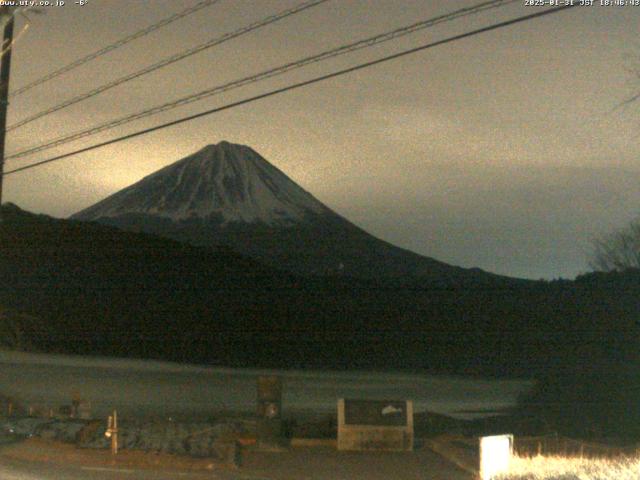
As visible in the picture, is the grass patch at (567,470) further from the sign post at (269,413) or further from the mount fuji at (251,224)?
the mount fuji at (251,224)

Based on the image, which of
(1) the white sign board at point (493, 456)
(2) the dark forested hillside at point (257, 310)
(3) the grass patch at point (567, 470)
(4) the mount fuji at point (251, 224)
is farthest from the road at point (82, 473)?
(4) the mount fuji at point (251, 224)

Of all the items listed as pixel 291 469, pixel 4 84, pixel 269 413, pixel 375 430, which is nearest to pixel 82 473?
pixel 291 469

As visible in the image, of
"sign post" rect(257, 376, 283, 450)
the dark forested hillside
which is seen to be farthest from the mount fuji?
"sign post" rect(257, 376, 283, 450)

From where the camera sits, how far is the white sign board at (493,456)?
1180cm

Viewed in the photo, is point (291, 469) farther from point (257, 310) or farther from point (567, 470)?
point (257, 310)

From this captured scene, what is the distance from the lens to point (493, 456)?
12133 millimetres

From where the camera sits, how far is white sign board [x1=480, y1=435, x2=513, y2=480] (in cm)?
1180

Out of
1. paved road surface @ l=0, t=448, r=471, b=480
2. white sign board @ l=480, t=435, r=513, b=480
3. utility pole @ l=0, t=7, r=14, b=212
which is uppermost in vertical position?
utility pole @ l=0, t=7, r=14, b=212

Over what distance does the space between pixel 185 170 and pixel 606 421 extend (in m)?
111

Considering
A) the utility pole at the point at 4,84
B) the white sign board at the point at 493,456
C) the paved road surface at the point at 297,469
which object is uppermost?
the utility pole at the point at 4,84

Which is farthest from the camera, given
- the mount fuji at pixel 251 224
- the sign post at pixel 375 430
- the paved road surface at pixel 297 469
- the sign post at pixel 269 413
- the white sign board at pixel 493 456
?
the mount fuji at pixel 251 224

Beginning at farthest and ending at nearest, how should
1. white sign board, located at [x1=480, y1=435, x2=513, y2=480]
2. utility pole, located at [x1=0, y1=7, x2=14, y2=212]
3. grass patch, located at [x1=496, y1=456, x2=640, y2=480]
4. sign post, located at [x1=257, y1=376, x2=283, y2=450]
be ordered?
sign post, located at [x1=257, y1=376, x2=283, y2=450] < utility pole, located at [x1=0, y1=7, x2=14, y2=212] < white sign board, located at [x1=480, y1=435, x2=513, y2=480] < grass patch, located at [x1=496, y1=456, x2=640, y2=480]

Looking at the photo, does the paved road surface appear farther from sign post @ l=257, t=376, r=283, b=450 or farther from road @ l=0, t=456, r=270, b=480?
sign post @ l=257, t=376, r=283, b=450

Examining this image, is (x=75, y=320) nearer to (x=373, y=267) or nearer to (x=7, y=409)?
(x=7, y=409)
